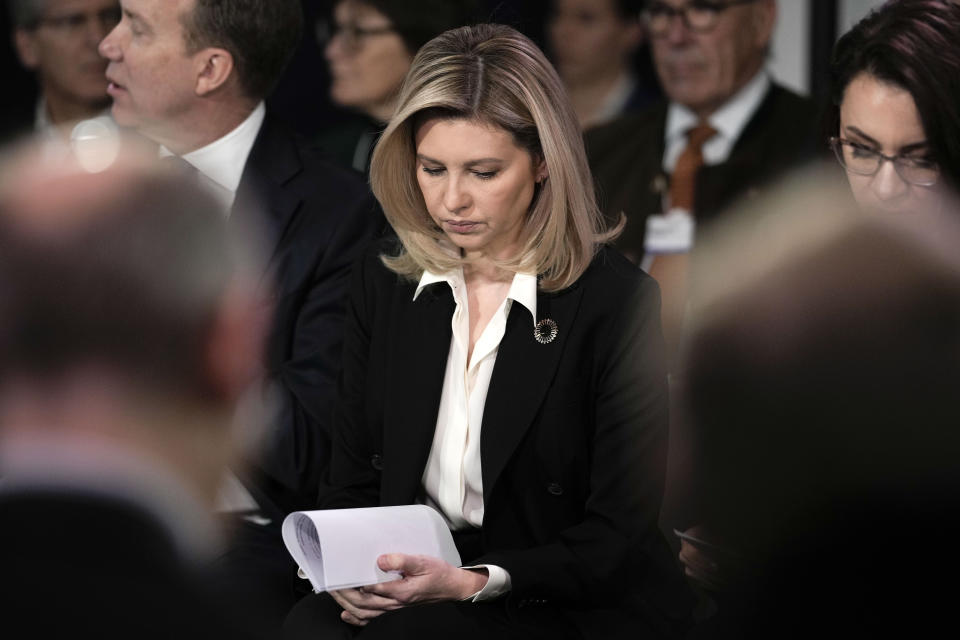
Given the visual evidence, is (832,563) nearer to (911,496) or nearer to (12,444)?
(911,496)

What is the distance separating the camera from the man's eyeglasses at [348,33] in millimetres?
3402

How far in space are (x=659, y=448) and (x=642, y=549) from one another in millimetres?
156

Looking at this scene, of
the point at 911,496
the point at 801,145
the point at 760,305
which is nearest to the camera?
the point at 911,496

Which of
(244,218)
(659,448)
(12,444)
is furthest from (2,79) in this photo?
(659,448)

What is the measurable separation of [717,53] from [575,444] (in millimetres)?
1772

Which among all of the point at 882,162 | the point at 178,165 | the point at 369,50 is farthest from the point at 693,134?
the point at 178,165

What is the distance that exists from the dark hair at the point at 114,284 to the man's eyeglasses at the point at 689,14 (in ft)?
5.94

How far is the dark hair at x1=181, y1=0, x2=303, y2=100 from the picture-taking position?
236cm

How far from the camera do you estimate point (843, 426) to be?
1.93 meters

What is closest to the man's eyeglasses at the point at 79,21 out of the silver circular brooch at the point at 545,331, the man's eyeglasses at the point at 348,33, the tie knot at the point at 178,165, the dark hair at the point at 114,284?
the man's eyeglasses at the point at 348,33

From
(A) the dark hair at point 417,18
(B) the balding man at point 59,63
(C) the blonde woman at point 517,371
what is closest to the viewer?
(C) the blonde woman at point 517,371

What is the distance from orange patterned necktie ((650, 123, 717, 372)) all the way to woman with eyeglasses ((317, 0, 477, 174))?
712 mm

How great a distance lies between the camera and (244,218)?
2350 mm

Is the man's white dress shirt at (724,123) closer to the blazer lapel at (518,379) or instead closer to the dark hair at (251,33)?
the dark hair at (251,33)
